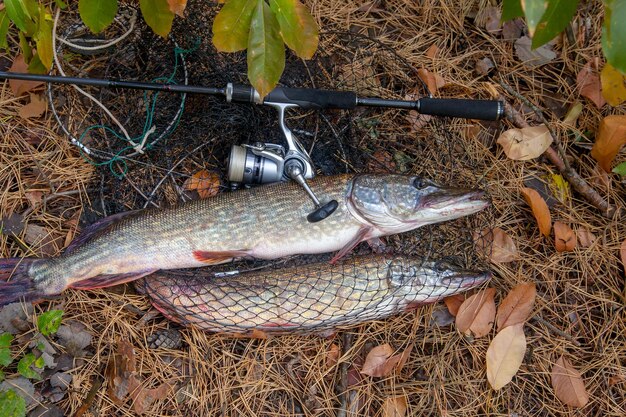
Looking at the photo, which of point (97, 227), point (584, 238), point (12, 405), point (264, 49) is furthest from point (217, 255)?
point (584, 238)

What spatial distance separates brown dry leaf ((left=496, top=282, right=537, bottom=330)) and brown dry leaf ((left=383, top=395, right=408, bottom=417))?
28.3 inches

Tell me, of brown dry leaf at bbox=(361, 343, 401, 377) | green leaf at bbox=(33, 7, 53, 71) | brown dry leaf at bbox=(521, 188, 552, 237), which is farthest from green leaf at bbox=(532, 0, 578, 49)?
brown dry leaf at bbox=(361, 343, 401, 377)

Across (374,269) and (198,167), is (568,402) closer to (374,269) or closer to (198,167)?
(374,269)

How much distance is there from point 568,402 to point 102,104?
10.7 ft

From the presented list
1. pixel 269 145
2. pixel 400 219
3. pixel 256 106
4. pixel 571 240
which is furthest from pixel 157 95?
pixel 571 240

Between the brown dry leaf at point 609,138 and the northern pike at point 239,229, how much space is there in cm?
106

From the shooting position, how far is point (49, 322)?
2.82 metres

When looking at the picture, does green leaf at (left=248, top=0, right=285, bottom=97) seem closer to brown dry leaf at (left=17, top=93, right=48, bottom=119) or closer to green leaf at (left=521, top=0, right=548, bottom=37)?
green leaf at (left=521, top=0, right=548, bottom=37)

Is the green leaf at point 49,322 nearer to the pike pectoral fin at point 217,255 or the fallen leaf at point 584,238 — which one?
→ the pike pectoral fin at point 217,255

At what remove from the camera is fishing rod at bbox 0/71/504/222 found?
2.79m

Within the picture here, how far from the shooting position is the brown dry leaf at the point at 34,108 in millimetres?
3186

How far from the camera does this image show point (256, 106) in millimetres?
3174

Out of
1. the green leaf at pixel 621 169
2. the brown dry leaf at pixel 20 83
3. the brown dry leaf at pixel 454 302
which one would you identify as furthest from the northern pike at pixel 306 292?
the brown dry leaf at pixel 20 83

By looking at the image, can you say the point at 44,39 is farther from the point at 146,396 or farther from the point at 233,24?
the point at 146,396
